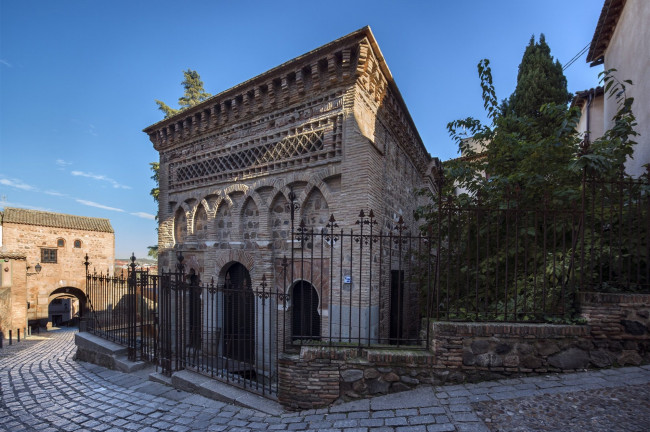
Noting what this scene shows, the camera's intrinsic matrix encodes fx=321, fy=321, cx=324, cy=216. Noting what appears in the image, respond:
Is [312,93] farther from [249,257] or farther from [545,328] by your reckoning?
[545,328]

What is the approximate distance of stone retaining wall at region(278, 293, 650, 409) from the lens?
389 cm

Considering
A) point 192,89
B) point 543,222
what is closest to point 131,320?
point 543,222

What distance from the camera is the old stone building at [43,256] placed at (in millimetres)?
17625

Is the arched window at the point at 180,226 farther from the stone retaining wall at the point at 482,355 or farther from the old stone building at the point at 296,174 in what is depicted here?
the stone retaining wall at the point at 482,355

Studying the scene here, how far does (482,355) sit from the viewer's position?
157 inches

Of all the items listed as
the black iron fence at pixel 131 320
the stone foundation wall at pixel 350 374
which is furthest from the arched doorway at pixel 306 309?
the stone foundation wall at pixel 350 374

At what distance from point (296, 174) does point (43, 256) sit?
897 inches

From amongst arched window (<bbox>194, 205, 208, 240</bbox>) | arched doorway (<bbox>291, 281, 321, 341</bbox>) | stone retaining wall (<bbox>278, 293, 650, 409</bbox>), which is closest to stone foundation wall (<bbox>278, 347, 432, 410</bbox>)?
stone retaining wall (<bbox>278, 293, 650, 409</bbox>)

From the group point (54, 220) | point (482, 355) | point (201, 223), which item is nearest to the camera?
point (482, 355)

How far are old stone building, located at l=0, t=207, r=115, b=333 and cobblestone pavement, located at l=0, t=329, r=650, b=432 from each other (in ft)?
54.3

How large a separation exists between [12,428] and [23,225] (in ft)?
72.4

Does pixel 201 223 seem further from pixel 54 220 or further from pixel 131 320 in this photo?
pixel 54 220

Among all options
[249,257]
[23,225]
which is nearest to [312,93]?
[249,257]

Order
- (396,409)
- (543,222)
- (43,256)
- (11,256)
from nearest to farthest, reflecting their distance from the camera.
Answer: (396,409) → (543,222) → (11,256) → (43,256)
